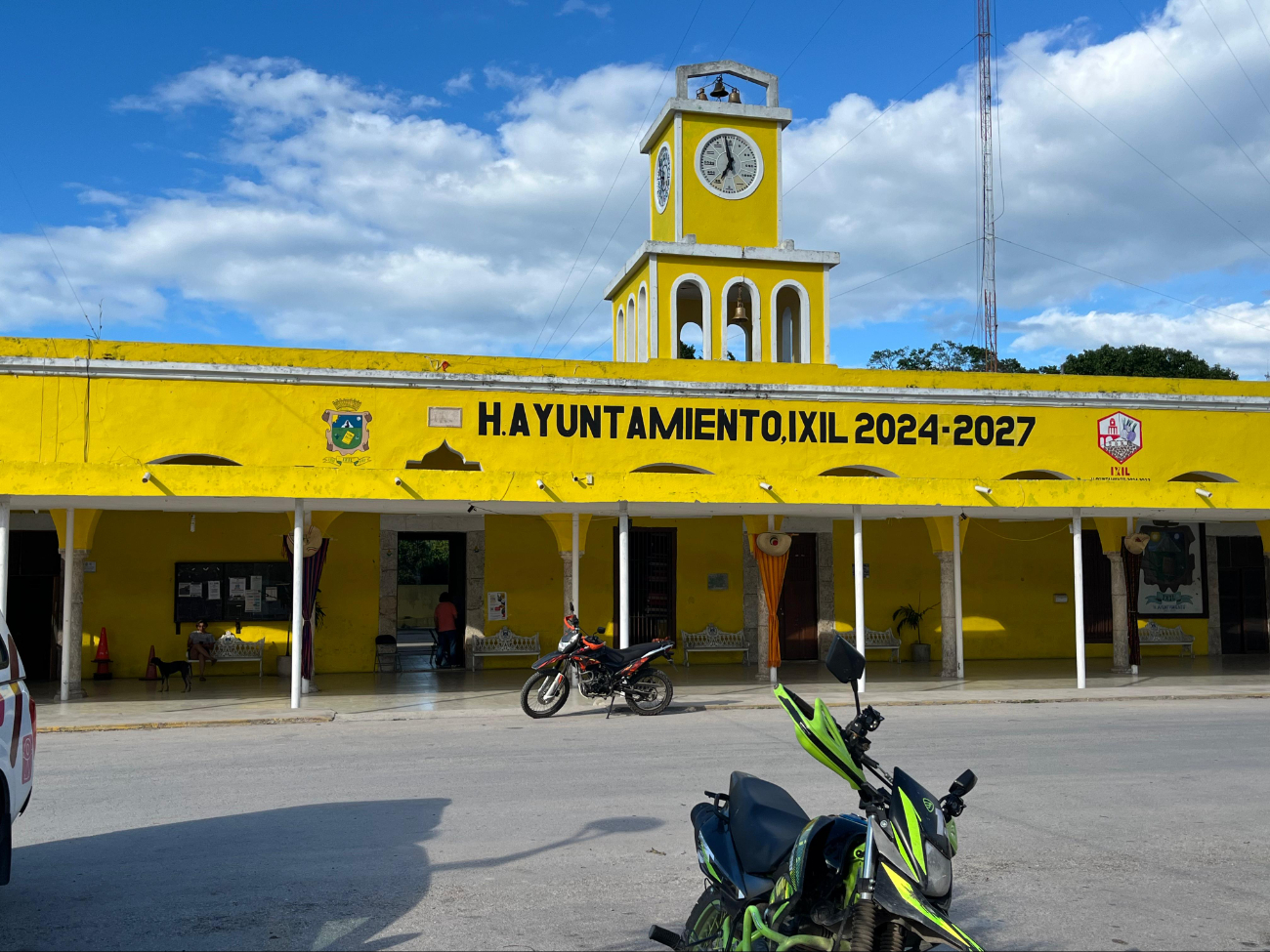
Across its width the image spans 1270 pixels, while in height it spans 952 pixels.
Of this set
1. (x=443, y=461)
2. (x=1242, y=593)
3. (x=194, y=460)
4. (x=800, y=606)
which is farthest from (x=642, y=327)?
(x=1242, y=593)

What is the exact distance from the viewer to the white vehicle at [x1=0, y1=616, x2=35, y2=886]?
536cm

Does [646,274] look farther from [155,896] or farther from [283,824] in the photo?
[155,896]

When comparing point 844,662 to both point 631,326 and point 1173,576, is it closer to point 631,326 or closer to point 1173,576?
point 1173,576

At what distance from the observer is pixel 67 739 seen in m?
11.9

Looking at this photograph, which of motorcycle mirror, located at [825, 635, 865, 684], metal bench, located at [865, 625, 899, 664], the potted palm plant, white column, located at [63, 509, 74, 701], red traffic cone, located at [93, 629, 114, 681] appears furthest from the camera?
Result: the potted palm plant

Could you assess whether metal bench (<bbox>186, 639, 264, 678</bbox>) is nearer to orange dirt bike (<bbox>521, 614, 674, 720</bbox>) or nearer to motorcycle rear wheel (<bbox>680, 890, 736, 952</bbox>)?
orange dirt bike (<bbox>521, 614, 674, 720</bbox>)

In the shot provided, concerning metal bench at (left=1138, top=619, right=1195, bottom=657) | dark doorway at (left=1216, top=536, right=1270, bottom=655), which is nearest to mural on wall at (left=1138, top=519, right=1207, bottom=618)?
metal bench at (left=1138, top=619, right=1195, bottom=657)

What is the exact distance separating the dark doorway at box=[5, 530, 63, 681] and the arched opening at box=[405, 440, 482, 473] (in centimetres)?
637

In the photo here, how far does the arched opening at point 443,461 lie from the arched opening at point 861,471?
6428mm

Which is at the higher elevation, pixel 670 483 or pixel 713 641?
pixel 670 483

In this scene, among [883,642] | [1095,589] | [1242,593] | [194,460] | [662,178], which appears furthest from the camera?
[662,178]

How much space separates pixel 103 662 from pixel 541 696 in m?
8.90

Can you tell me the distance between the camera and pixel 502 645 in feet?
65.4

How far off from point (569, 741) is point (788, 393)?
948 cm
